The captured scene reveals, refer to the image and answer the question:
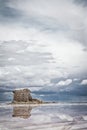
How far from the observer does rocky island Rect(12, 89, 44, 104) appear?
3.01m

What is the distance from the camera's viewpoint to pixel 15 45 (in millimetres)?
3094

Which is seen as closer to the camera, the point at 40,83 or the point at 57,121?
the point at 57,121

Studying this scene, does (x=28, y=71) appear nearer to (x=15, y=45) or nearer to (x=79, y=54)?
(x=15, y=45)

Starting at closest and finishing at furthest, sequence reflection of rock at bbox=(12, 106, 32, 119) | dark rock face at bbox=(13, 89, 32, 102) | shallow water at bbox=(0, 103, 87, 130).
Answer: shallow water at bbox=(0, 103, 87, 130), reflection of rock at bbox=(12, 106, 32, 119), dark rock face at bbox=(13, 89, 32, 102)

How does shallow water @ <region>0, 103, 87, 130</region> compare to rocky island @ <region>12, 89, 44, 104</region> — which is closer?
shallow water @ <region>0, 103, 87, 130</region>

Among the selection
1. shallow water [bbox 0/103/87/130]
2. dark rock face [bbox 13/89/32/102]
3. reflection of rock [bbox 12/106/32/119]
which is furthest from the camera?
dark rock face [bbox 13/89/32/102]

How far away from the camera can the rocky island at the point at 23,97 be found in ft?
9.89

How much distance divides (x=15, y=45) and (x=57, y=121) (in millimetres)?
927

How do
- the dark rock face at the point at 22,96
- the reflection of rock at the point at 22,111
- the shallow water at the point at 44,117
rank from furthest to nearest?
the dark rock face at the point at 22,96
the reflection of rock at the point at 22,111
the shallow water at the point at 44,117

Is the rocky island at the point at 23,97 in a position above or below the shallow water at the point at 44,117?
above

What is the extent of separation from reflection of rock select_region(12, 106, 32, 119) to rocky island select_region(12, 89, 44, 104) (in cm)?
7

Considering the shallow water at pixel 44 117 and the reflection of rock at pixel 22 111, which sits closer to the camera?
the shallow water at pixel 44 117

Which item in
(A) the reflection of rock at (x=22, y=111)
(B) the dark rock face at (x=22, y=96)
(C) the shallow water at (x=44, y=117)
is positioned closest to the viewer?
(C) the shallow water at (x=44, y=117)

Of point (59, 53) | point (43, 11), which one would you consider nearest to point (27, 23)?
point (43, 11)
